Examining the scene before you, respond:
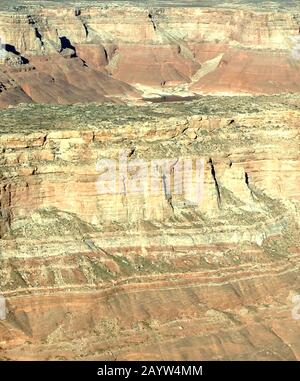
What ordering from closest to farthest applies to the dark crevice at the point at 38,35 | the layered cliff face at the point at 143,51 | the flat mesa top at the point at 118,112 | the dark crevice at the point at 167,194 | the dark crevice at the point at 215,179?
the dark crevice at the point at 167,194, the flat mesa top at the point at 118,112, the dark crevice at the point at 215,179, the layered cliff face at the point at 143,51, the dark crevice at the point at 38,35

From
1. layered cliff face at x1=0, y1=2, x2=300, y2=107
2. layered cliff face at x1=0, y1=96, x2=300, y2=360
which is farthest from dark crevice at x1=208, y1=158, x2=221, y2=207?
layered cliff face at x1=0, y1=2, x2=300, y2=107

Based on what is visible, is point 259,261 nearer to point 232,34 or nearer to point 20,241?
point 20,241

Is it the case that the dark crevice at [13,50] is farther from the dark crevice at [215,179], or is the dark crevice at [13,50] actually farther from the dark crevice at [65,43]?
the dark crevice at [215,179]

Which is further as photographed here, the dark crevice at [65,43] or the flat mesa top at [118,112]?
the dark crevice at [65,43]

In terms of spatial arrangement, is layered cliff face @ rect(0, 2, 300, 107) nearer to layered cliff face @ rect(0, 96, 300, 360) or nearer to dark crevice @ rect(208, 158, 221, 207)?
layered cliff face @ rect(0, 96, 300, 360)

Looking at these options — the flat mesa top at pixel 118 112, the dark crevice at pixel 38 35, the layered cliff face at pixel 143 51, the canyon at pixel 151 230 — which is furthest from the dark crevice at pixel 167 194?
the dark crevice at pixel 38 35

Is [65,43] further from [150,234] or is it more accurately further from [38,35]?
[150,234]
